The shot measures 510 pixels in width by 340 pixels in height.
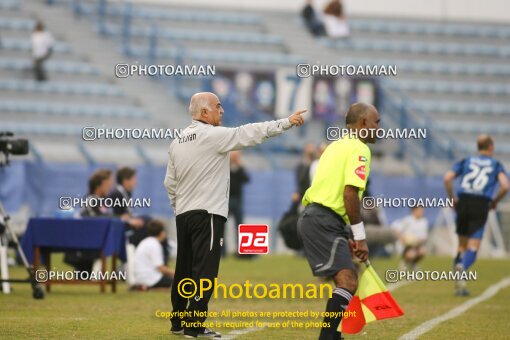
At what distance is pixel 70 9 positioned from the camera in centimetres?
3272

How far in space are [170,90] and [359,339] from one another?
67.2 feet

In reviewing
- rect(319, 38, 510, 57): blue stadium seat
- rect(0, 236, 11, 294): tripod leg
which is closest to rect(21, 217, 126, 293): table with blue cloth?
rect(0, 236, 11, 294): tripod leg

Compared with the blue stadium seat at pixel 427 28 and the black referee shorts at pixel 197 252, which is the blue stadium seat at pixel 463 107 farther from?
the black referee shorts at pixel 197 252

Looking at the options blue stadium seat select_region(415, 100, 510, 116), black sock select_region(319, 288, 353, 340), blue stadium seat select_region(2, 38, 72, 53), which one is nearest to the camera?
black sock select_region(319, 288, 353, 340)

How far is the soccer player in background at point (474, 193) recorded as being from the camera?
15305 millimetres

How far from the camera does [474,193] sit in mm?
15516

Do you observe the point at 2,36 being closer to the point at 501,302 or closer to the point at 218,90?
the point at 218,90

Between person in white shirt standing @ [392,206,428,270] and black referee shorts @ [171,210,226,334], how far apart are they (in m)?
11.3

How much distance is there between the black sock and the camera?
8.50m

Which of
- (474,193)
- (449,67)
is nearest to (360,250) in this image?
(474,193)

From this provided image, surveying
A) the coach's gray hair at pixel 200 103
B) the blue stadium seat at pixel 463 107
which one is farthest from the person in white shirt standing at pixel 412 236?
the coach's gray hair at pixel 200 103

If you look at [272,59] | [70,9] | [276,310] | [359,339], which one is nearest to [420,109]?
[272,59]

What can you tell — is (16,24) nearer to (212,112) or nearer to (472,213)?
(472,213)

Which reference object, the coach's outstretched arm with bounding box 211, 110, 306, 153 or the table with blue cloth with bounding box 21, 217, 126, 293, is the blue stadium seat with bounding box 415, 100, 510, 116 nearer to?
the table with blue cloth with bounding box 21, 217, 126, 293
